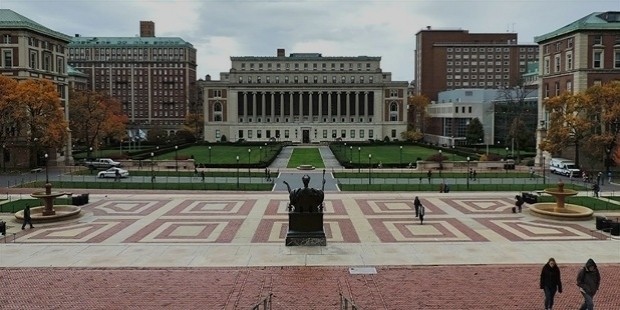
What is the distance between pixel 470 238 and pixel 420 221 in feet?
16.7

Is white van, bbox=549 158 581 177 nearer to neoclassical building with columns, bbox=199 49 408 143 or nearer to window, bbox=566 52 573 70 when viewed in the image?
window, bbox=566 52 573 70

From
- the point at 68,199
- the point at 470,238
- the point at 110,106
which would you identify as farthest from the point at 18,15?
the point at 470,238

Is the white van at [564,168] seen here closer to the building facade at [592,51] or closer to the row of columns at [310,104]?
the building facade at [592,51]

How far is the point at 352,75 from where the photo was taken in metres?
151

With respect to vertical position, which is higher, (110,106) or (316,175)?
(110,106)

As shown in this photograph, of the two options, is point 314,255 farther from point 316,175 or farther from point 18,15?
point 18,15

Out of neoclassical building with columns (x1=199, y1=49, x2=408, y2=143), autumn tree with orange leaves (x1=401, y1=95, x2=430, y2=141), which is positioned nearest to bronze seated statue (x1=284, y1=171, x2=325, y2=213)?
autumn tree with orange leaves (x1=401, y1=95, x2=430, y2=141)

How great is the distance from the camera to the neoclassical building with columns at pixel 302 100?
14888 cm

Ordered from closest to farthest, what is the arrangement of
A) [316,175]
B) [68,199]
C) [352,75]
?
[68,199], [316,175], [352,75]

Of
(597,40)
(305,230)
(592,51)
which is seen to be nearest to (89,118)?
(592,51)

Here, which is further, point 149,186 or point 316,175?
point 316,175

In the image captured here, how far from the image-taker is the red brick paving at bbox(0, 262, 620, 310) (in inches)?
813

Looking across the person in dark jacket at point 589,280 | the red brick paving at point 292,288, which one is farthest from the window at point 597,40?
the person in dark jacket at point 589,280

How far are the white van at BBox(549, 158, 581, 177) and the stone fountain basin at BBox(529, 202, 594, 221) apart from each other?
26476 mm
